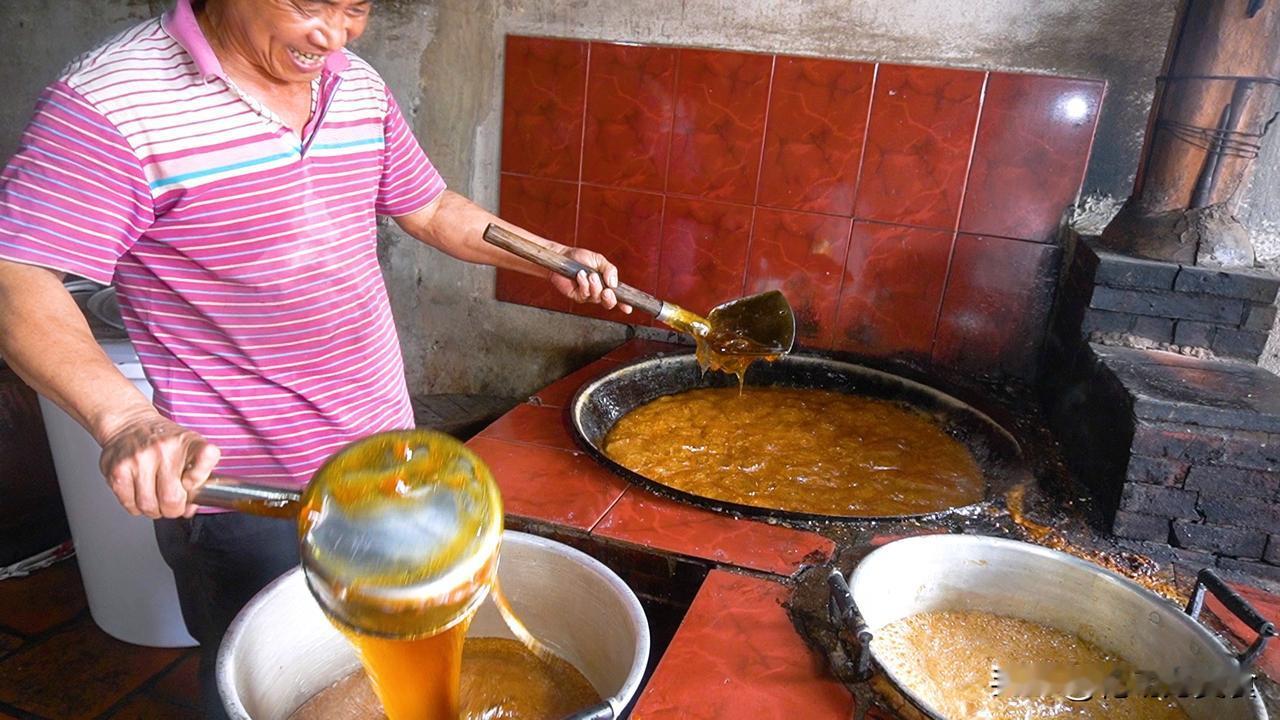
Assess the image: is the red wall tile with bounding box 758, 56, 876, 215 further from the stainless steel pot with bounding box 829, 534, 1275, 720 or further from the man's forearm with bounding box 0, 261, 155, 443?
the man's forearm with bounding box 0, 261, 155, 443

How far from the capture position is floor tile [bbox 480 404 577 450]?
7.72 ft

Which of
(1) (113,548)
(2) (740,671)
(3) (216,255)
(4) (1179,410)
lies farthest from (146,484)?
(4) (1179,410)

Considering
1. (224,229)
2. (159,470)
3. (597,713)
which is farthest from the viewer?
(224,229)

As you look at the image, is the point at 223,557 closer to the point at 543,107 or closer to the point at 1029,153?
the point at 543,107

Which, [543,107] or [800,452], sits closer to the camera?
[800,452]

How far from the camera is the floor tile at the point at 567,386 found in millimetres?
2652

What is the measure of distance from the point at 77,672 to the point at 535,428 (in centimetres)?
Result: 173

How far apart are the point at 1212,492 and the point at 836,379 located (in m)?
1.28

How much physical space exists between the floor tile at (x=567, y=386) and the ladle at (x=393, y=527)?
1498 mm

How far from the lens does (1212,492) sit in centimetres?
187

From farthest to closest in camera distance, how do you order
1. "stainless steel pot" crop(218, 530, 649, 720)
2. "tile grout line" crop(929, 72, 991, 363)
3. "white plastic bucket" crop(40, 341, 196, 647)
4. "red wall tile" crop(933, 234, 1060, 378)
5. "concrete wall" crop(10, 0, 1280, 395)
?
"red wall tile" crop(933, 234, 1060, 378) < "tile grout line" crop(929, 72, 991, 363) < "concrete wall" crop(10, 0, 1280, 395) < "white plastic bucket" crop(40, 341, 196, 647) < "stainless steel pot" crop(218, 530, 649, 720)

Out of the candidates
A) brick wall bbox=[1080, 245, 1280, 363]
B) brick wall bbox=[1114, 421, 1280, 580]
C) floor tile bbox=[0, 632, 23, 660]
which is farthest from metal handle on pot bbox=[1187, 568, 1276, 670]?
floor tile bbox=[0, 632, 23, 660]

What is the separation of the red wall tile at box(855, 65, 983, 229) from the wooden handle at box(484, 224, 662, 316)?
1214mm

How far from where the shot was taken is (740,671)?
1.43m
